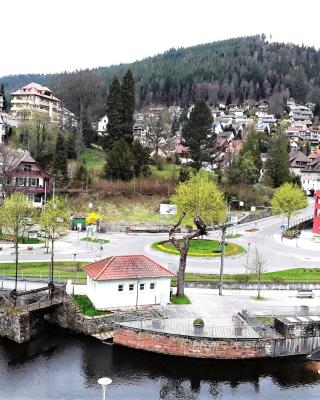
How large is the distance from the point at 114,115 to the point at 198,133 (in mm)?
13515

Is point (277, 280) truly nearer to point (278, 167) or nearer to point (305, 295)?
point (305, 295)

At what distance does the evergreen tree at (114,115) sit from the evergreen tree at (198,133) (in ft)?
35.1

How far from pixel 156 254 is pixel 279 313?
19.1 m

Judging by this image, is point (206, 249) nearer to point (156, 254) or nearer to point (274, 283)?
point (156, 254)

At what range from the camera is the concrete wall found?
3331 centimetres

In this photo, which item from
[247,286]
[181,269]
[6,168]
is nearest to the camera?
[181,269]

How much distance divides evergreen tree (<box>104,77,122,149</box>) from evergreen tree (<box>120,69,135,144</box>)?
65 centimetres

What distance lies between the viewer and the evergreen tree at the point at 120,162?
75438 millimetres

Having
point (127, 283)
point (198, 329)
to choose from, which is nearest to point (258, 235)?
point (127, 283)

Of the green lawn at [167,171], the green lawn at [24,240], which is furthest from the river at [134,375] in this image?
the green lawn at [167,171]

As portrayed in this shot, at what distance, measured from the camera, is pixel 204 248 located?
53438mm

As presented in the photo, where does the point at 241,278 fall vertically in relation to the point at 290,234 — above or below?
below

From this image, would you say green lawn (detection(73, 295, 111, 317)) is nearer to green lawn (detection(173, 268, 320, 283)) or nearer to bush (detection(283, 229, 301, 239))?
green lawn (detection(173, 268, 320, 283))

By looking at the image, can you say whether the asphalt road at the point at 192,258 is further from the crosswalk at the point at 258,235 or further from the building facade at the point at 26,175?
the building facade at the point at 26,175
